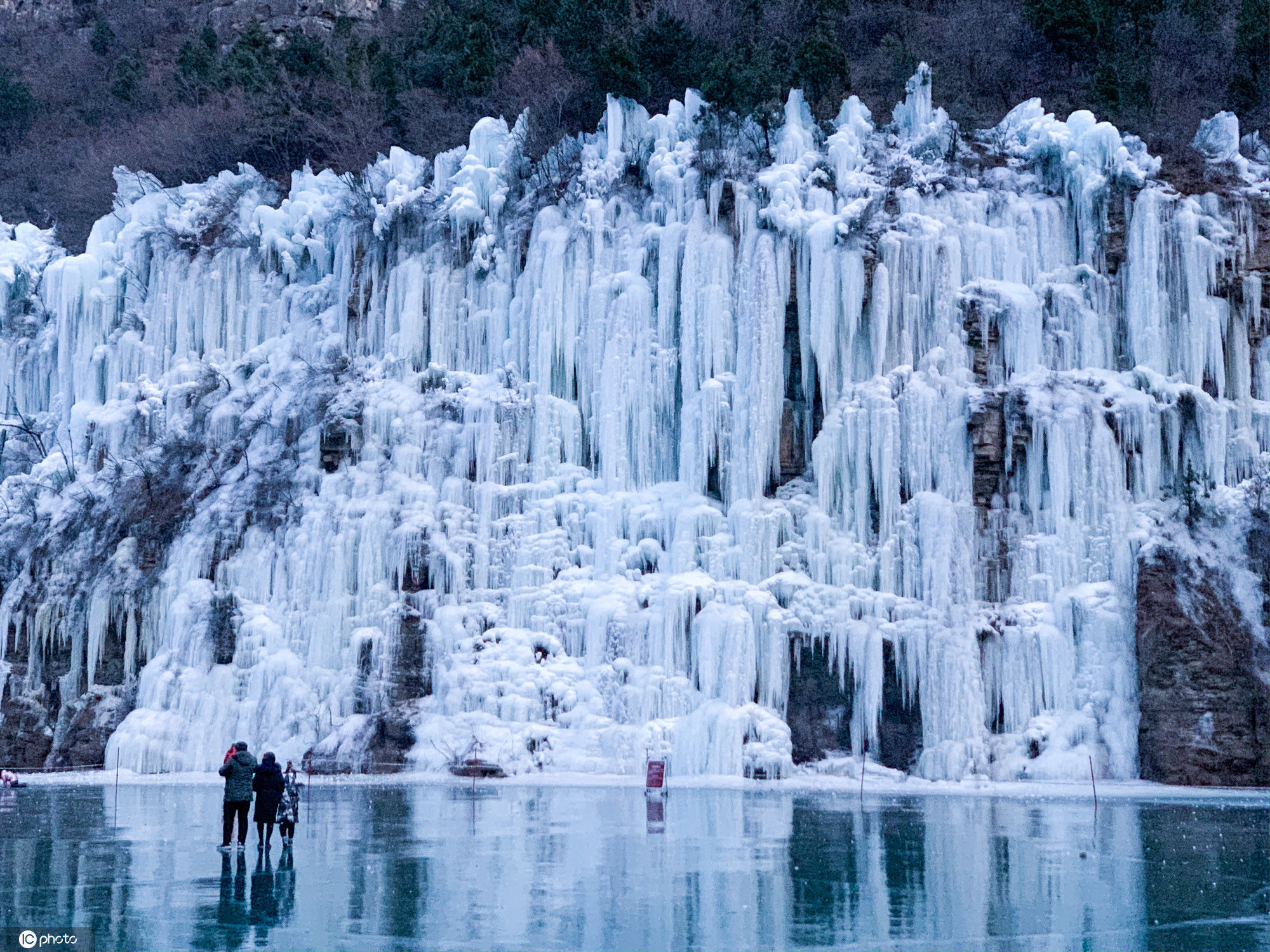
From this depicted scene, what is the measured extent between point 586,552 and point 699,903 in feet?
58.0

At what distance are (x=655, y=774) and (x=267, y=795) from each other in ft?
25.4

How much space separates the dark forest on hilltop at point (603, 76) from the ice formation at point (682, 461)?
2643 mm

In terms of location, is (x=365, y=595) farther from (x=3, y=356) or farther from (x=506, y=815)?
(x=3, y=356)

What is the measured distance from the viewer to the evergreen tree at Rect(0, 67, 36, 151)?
4750 cm

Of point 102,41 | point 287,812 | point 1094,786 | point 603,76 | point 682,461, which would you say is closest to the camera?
point 287,812

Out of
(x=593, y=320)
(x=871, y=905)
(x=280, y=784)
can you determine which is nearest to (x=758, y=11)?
(x=593, y=320)

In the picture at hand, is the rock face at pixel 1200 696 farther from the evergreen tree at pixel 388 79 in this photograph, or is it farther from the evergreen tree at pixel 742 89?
the evergreen tree at pixel 388 79

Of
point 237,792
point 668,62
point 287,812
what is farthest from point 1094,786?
point 668,62

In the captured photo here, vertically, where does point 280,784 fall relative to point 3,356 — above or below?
below

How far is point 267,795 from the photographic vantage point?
531 inches

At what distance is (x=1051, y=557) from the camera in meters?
26.5

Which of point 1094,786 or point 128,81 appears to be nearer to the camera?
point 1094,786
